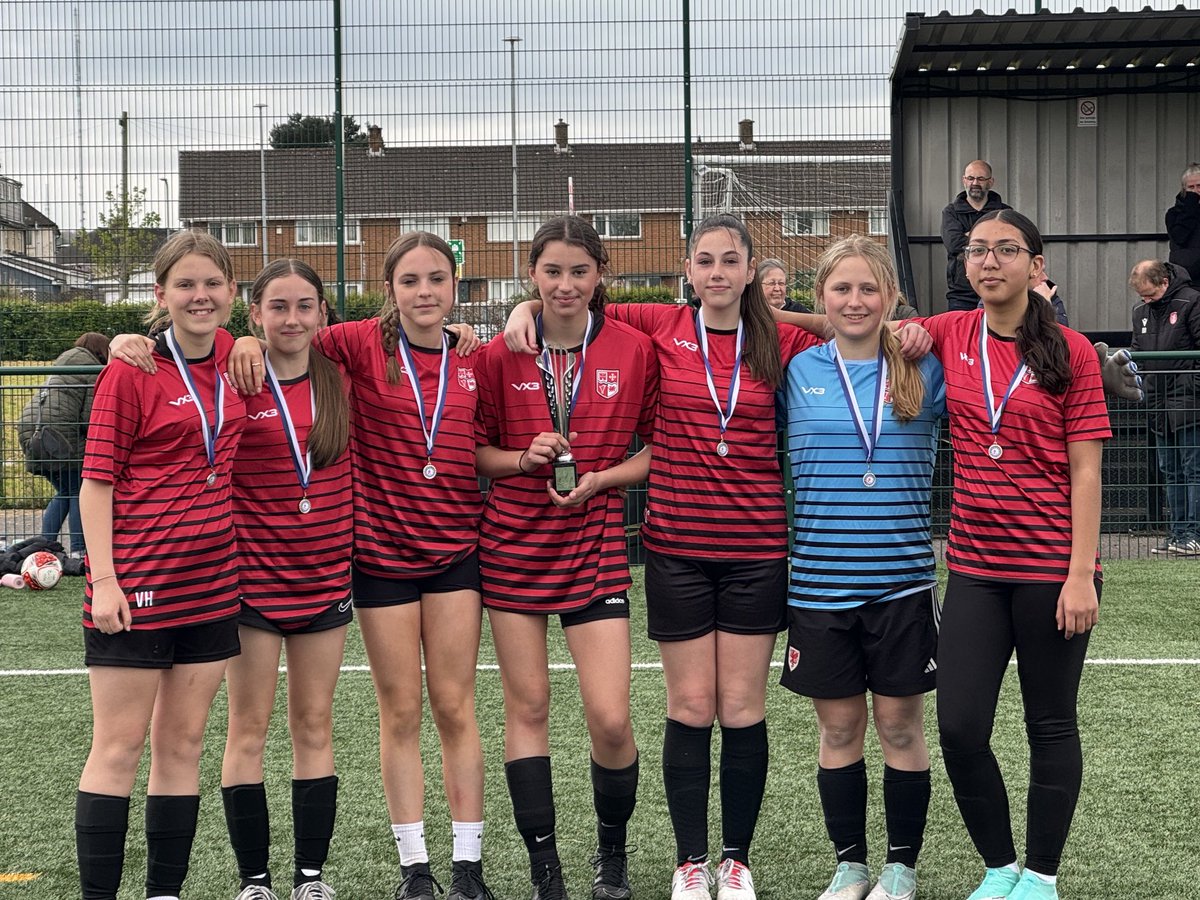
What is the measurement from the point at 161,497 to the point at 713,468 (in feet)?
4.78

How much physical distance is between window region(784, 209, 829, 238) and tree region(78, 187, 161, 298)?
4.45m

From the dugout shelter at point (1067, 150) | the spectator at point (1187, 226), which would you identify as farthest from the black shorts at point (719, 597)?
the dugout shelter at point (1067, 150)

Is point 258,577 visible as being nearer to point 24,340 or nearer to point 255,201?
point 255,201

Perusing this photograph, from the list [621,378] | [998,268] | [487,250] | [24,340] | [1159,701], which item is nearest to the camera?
[998,268]

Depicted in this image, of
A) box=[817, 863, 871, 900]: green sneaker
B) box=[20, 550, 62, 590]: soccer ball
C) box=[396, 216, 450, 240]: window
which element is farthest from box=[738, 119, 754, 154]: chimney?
box=[817, 863, 871, 900]: green sneaker

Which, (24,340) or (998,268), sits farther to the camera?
(24,340)

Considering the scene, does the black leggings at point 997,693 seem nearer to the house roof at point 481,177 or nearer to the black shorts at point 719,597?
the black shorts at point 719,597

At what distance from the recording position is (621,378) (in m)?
3.79

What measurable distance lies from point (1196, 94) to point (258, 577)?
36.5ft

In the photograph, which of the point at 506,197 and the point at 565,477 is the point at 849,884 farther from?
the point at 506,197

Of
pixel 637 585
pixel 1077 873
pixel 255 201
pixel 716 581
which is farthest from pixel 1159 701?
pixel 255 201

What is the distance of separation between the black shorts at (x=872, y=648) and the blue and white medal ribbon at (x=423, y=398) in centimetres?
109

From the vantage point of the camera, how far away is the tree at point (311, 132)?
383 inches

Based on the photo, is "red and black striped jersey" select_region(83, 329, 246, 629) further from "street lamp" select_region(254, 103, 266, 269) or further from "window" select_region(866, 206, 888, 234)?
"window" select_region(866, 206, 888, 234)
